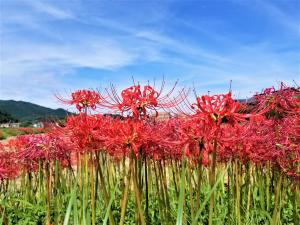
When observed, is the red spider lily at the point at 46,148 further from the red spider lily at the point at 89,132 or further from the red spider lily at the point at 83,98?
the red spider lily at the point at 89,132

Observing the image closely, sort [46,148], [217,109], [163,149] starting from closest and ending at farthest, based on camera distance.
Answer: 1. [217,109]
2. [163,149]
3. [46,148]

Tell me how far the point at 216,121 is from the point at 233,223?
84.8 inches

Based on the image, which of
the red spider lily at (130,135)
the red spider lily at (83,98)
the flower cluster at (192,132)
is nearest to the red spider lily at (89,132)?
the flower cluster at (192,132)

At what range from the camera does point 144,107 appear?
3.20 m

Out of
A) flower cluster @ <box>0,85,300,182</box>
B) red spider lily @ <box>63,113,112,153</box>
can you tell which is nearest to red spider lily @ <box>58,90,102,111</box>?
flower cluster @ <box>0,85,300,182</box>

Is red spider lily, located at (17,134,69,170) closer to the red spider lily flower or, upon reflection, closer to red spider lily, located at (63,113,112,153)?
red spider lily, located at (63,113,112,153)

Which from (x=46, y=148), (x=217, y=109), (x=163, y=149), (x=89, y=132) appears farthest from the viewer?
(x=46, y=148)

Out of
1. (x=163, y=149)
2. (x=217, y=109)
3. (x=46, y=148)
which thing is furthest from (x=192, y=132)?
(x=46, y=148)

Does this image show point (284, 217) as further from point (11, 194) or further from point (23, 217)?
point (11, 194)

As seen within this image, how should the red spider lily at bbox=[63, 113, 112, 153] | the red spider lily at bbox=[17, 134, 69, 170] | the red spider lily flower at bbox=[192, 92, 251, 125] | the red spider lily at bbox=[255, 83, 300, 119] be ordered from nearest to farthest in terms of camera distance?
the red spider lily flower at bbox=[192, 92, 251, 125]
the red spider lily at bbox=[63, 113, 112, 153]
the red spider lily at bbox=[255, 83, 300, 119]
the red spider lily at bbox=[17, 134, 69, 170]

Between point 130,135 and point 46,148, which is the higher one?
point 130,135

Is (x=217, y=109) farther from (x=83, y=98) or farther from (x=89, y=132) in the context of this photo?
(x=83, y=98)

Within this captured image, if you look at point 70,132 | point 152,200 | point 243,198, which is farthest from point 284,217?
point 70,132

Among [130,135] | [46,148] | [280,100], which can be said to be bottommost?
[46,148]
